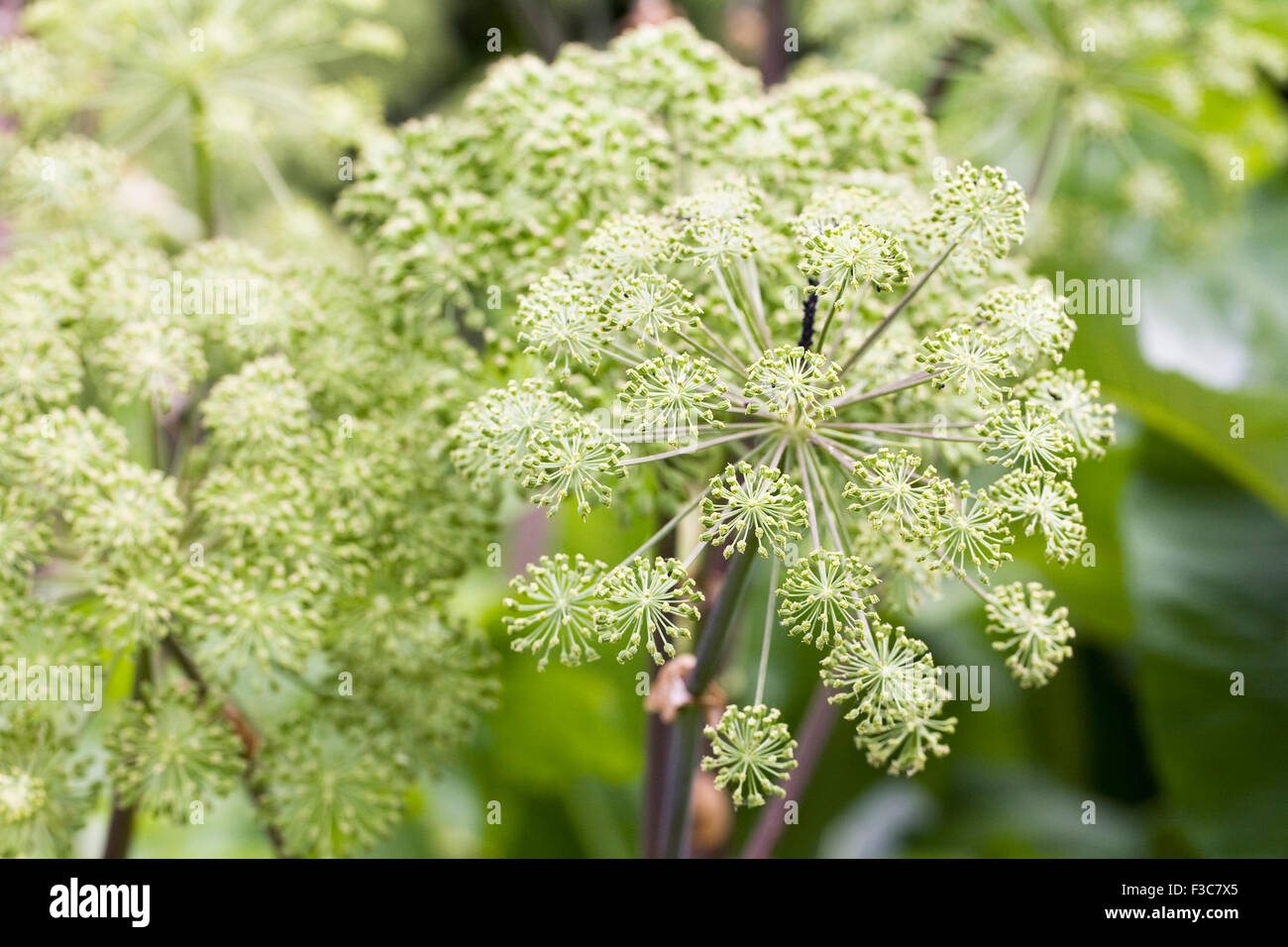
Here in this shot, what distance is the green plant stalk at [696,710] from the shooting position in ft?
2.82

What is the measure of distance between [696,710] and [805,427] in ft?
1.06

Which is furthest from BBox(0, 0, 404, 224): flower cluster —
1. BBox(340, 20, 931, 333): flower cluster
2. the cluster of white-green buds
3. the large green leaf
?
the large green leaf

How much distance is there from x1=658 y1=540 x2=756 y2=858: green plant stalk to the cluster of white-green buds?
0.13 feet

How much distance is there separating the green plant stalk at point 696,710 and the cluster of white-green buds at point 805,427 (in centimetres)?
4

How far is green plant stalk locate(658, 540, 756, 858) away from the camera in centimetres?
86

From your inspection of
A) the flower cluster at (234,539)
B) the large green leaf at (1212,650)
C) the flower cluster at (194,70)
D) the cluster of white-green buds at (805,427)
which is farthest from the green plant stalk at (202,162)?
the large green leaf at (1212,650)

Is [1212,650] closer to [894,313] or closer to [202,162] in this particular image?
[894,313]

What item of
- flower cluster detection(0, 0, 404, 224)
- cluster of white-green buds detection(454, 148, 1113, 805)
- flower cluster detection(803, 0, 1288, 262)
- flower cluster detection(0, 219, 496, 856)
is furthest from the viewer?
flower cluster detection(803, 0, 1288, 262)

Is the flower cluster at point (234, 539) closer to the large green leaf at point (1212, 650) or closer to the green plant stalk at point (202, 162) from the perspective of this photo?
the green plant stalk at point (202, 162)

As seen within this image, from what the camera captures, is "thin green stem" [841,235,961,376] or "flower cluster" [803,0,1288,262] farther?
"flower cluster" [803,0,1288,262]

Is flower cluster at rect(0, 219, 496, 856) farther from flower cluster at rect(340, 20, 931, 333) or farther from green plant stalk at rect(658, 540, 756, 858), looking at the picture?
green plant stalk at rect(658, 540, 756, 858)

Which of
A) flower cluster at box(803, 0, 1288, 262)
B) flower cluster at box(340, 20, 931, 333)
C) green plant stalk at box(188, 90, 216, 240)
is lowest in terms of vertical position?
flower cluster at box(340, 20, 931, 333)

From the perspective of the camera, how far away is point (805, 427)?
805mm

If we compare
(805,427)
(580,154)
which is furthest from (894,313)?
(580,154)
